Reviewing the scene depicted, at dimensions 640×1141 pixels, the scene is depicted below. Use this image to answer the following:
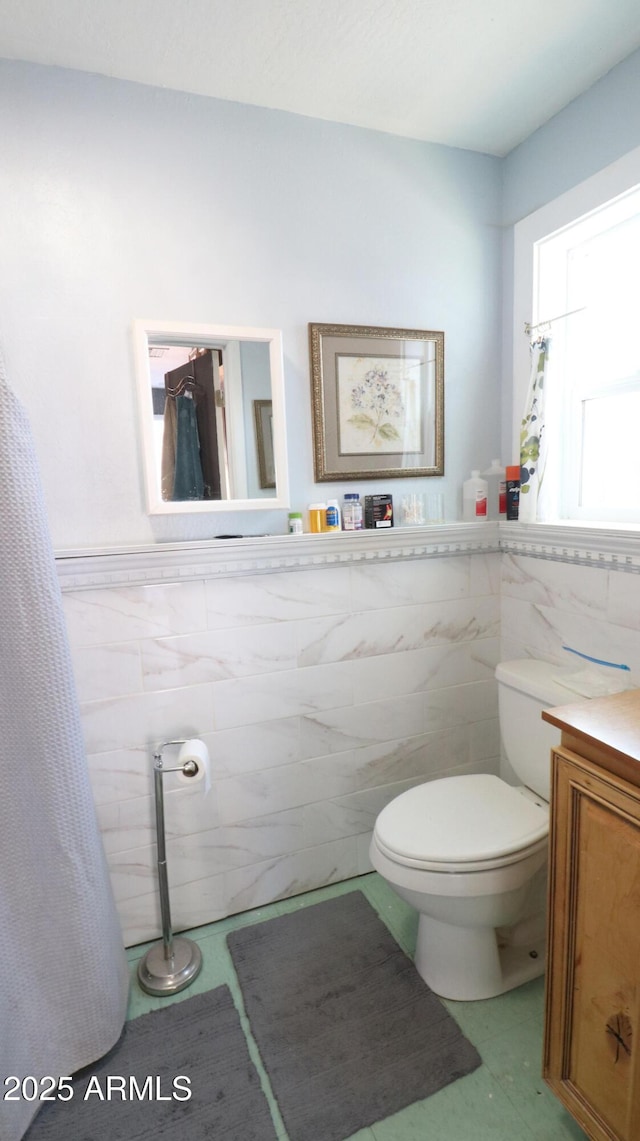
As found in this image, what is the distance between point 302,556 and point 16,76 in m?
1.32

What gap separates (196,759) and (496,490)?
4.30 ft

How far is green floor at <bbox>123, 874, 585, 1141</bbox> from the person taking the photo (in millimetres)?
1132

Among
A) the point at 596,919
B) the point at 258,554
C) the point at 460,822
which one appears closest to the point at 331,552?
the point at 258,554

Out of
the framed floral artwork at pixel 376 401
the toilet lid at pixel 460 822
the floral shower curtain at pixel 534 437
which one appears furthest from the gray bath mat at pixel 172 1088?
the floral shower curtain at pixel 534 437

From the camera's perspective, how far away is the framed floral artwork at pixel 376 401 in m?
1.62

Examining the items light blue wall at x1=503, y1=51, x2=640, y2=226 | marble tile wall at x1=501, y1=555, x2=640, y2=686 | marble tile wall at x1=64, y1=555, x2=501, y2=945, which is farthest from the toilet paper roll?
light blue wall at x1=503, y1=51, x2=640, y2=226

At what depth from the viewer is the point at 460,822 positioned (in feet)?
4.58

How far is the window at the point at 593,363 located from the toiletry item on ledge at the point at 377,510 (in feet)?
1.64

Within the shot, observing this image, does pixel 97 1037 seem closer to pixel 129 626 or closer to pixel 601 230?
pixel 129 626

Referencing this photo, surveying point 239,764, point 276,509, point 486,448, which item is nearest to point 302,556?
point 276,509

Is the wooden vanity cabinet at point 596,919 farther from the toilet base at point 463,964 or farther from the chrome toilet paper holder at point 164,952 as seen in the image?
the chrome toilet paper holder at point 164,952

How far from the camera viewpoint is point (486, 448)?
6.20ft

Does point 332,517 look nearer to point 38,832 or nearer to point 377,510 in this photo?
point 377,510

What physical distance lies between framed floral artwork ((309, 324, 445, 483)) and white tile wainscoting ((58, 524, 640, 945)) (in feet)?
0.76
